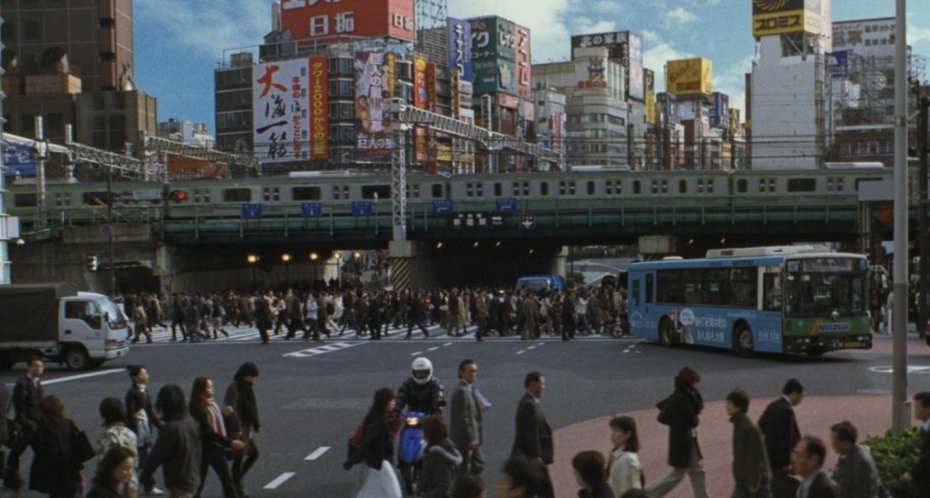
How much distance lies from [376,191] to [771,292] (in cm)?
4764

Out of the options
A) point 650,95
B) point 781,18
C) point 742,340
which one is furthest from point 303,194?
point 650,95

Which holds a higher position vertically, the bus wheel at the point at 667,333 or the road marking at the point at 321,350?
the bus wheel at the point at 667,333

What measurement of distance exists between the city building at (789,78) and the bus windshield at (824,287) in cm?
10242

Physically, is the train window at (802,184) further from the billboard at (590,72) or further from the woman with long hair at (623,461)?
the billboard at (590,72)

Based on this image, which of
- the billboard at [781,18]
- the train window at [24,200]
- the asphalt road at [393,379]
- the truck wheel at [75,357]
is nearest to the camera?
the asphalt road at [393,379]

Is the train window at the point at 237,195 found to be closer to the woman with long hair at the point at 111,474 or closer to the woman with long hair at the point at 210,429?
the woman with long hair at the point at 210,429

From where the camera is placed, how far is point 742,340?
28156 mm

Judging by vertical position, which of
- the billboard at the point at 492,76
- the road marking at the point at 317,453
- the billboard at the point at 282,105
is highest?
the billboard at the point at 492,76

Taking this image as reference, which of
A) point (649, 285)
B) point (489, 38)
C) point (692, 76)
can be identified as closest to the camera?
point (649, 285)

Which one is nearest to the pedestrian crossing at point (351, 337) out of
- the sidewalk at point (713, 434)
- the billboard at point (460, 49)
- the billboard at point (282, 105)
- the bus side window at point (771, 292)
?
the bus side window at point (771, 292)

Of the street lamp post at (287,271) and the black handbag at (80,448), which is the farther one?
the street lamp post at (287,271)

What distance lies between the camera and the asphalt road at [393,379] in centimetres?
1551

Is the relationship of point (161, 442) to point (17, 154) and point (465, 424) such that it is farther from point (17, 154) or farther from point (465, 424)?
point (17, 154)

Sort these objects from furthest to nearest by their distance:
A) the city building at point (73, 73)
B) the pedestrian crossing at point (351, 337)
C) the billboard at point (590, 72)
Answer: the billboard at point (590, 72), the city building at point (73, 73), the pedestrian crossing at point (351, 337)
